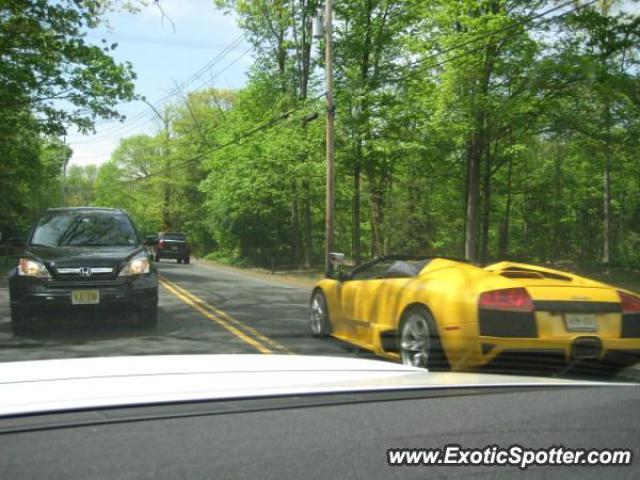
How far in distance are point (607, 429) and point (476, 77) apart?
20163 millimetres

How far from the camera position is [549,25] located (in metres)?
20.7

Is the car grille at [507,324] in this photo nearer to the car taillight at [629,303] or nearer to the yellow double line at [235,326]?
the car taillight at [629,303]

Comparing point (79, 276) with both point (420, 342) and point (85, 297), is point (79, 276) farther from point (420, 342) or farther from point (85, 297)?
point (420, 342)

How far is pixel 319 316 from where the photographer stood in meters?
8.94

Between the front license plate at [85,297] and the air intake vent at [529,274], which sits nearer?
the air intake vent at [529,274]

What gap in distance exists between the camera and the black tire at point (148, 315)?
9.48 meters

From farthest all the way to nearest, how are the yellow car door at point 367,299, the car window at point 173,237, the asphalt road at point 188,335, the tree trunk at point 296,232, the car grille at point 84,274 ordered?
the car window at point 173,237 < the tree trunk at point 296,232 < the car grille at point 84,274 < the asphalt road at point 188,335 < the yellow car door at point 367,299

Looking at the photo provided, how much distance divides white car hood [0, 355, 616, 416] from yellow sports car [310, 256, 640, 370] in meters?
3.12

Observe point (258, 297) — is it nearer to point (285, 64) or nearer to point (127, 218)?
point (127, 218)

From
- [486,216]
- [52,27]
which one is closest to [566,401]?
[52,27]

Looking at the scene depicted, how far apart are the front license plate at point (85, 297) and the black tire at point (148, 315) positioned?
761mm

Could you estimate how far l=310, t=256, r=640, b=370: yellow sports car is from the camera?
5691mm

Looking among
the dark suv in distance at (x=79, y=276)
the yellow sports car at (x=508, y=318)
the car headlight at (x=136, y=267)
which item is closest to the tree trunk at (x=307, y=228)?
the dark suv in distance at (x=79, y=276)

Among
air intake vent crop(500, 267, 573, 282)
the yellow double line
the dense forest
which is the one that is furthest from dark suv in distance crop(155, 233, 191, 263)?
air intake vent crop(500, 267, 573, 282)
